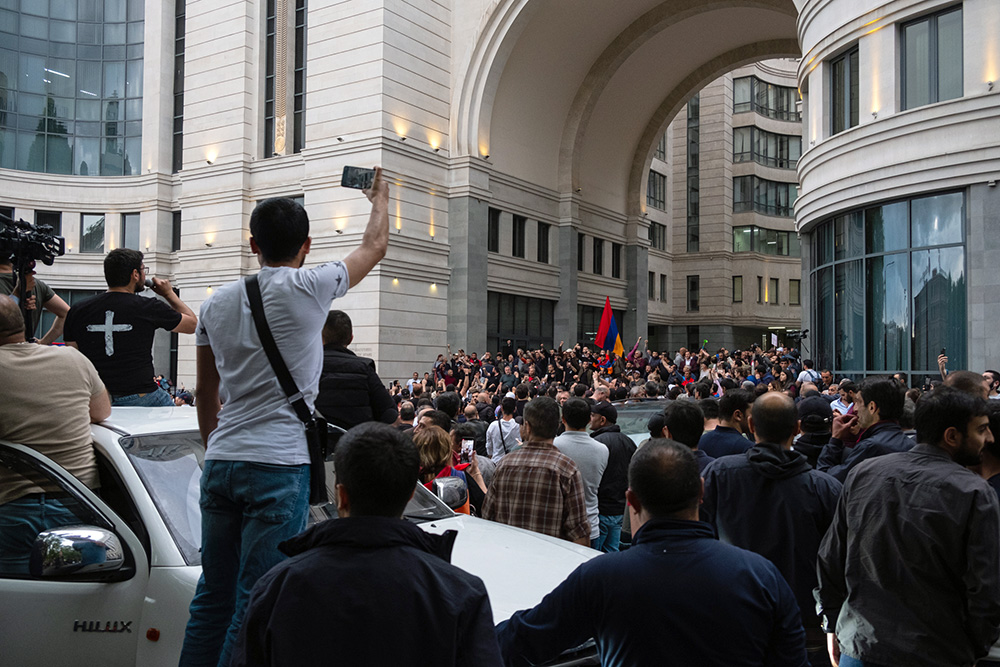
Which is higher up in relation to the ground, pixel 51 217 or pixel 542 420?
pixel 51 217

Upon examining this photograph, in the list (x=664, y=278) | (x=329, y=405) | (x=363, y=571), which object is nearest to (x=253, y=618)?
(x=363, y=571)

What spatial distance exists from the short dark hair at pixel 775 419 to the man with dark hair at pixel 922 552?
636mm

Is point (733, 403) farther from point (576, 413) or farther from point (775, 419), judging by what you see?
point (775, 419)

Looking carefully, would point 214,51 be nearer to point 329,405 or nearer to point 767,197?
point 329,405

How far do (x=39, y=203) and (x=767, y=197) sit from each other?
151ft

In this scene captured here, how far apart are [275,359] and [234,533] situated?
71cm

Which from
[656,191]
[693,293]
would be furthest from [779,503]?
[693,293]

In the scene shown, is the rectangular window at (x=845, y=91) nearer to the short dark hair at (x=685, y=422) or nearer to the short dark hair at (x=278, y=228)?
the short dark hair at (x=685, y=422)

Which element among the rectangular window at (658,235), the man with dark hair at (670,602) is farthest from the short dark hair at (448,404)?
the rectangular window at (658,235)

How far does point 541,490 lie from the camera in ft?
18.1

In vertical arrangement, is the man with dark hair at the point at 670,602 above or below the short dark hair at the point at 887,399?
below

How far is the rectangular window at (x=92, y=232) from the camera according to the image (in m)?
39.0

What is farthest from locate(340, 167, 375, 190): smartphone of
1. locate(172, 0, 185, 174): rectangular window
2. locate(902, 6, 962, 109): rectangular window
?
locate(172, 0, 185, 174): rectangular window

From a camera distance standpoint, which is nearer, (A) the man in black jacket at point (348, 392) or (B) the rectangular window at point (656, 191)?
(A) the man in black jacket at point (348, 392)
